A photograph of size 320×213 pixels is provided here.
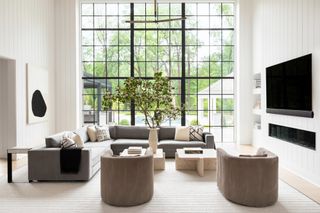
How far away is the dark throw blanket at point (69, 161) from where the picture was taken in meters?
4.68

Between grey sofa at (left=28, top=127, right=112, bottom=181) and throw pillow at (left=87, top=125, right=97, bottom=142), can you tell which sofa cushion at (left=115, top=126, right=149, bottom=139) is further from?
grey sofa at (left=28, top=127, right=112, bottom=181)

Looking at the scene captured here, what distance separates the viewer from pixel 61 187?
446cm

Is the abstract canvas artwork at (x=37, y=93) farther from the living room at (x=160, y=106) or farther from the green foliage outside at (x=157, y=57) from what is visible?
the green foliage outside at (x=157, y=57)

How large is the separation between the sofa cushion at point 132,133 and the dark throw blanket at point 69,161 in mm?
2710

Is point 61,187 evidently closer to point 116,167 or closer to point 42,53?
point 116,167

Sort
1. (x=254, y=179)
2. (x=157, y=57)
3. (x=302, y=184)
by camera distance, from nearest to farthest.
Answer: (x=254, y=179), (x=302, y=184), (x=157, y=57)

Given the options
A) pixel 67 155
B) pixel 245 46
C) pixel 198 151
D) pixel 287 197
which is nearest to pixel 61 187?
pixel 67 155

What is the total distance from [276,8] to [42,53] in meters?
6.25

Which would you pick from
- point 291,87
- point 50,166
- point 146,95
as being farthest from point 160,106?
point 291,87

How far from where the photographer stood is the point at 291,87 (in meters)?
5.41

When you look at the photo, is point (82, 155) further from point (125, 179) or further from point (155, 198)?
point (155, 198)

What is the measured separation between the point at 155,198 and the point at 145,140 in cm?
317

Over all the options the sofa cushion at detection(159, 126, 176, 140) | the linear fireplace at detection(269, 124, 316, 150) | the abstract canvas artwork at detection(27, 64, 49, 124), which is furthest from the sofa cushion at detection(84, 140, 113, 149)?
the linear fireplace at detection(269, 124, 316, 150)

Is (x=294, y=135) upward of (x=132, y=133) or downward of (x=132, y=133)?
upward
